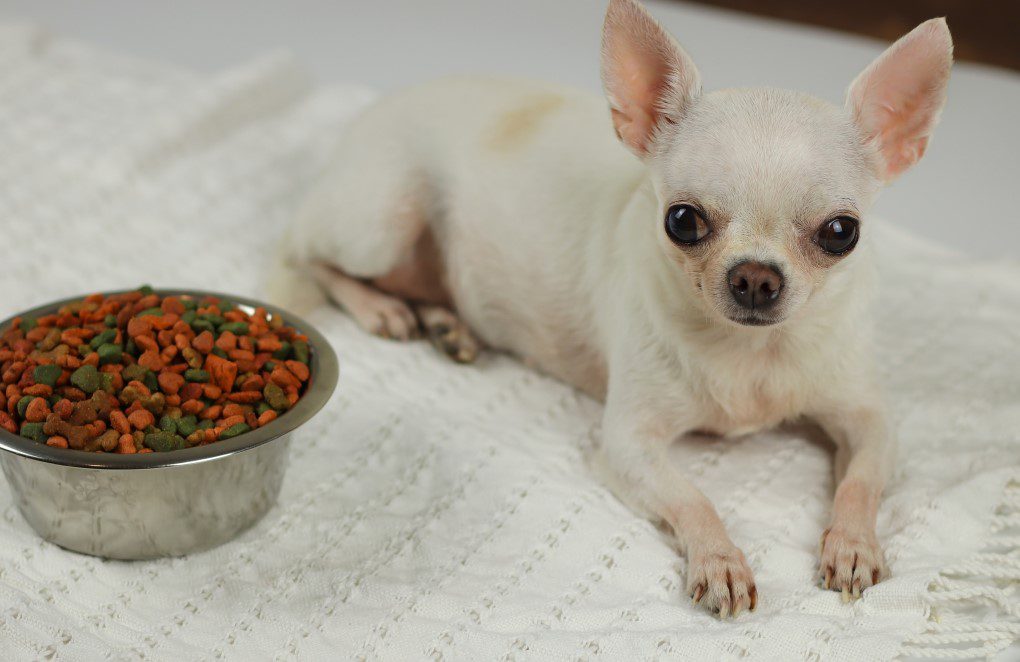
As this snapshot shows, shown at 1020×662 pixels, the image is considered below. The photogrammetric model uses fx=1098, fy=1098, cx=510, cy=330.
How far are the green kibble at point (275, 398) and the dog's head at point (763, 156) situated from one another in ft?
1.92

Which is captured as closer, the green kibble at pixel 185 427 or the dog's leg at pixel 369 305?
the green kibble at pixel 185 427

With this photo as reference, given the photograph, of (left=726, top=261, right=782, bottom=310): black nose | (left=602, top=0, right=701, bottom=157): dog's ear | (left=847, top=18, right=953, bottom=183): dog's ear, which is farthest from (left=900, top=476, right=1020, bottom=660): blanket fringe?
(left=602, top=0, right=701, bottom=157): dog's ear

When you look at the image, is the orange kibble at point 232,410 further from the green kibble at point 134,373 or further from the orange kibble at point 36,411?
the orange kibble at point 36,411

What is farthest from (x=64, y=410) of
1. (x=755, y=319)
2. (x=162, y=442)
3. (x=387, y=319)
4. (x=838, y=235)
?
(x=838, y=235)

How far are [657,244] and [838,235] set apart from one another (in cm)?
29

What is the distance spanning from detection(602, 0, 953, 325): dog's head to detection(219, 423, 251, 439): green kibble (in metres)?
0.64

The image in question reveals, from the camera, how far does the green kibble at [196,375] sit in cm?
154

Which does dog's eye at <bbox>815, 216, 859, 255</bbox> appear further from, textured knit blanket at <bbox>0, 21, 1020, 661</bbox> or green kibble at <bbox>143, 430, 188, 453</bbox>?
green kibble at <bbox>143, 430, 188, 453</bbox>

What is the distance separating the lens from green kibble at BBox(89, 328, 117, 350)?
158 centimetres

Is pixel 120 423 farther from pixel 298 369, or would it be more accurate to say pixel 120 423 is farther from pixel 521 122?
pixel 521 122

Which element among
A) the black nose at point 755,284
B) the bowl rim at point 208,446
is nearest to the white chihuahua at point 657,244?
the black nose at point 755,284

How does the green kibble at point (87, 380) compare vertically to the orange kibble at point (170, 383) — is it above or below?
above

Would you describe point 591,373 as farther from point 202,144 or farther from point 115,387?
point 202,144

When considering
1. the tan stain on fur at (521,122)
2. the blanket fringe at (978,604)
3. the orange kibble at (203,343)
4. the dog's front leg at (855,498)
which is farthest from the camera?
the tan stain on fur at (521,122)
